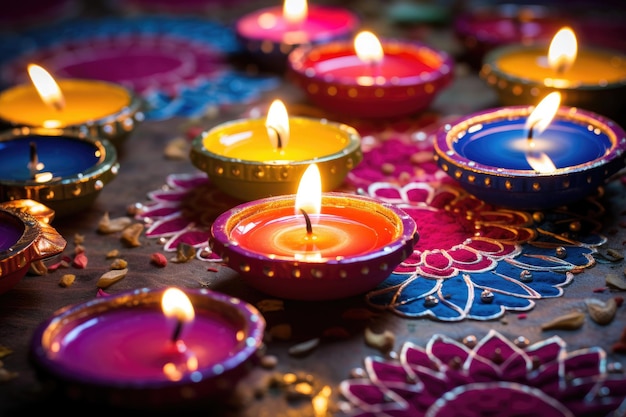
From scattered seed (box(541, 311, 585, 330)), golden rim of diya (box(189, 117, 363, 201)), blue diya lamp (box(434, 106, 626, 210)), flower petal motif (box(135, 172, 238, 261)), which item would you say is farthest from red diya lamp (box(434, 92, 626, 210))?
flower petal motif (box(135, 172, 238, 261))

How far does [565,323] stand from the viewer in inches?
43.4

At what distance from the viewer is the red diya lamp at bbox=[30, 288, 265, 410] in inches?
34.5

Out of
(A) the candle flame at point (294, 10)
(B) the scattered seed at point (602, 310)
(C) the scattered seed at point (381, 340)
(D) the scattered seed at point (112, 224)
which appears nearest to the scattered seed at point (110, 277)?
(D) the scattered seed at point (112, 224)

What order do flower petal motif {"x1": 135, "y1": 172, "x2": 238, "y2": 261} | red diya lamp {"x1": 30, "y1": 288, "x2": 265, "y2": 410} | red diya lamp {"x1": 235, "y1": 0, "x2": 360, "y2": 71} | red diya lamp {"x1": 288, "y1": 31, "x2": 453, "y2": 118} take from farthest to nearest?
1. red diya lamp {"x1": 235, "y1": 0, "x2": 360, "y2": 71}
2. red diya lamp {"x1": 288, "y1": 31, "x2": 453, "y2": 118}
3. flower petal motif {"x1": 135, "y1": 172, "x2": 238, "y2": 261}
4. red diya lamp {"x1": 30, "y1": 288, "x2": 265, "y2": 410}

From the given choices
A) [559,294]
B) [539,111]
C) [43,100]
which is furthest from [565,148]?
[43,100]

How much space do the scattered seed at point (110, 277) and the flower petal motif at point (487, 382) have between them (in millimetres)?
400

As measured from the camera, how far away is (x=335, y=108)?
1.81m

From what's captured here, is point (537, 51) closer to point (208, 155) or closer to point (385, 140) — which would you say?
point (385, 140)

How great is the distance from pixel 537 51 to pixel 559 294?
0.94 m

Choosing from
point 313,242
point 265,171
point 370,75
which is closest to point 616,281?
point 313,242

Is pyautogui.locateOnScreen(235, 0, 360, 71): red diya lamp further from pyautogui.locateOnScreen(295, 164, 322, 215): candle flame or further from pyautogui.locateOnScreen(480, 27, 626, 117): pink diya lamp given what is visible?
pyautogui.locateOnScreen(295, 164, 322, 215): candle flame

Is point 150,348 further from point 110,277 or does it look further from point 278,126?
point 278,126

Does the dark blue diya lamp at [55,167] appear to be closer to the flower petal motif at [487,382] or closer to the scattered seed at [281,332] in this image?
the scattered seed at [281,332]

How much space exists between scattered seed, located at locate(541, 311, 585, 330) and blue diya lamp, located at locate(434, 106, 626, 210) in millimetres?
269
